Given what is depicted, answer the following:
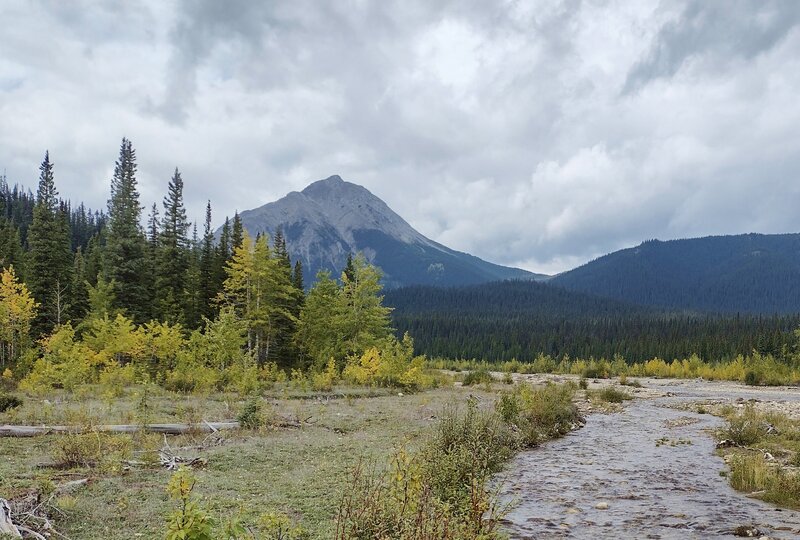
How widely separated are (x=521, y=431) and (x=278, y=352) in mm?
31126

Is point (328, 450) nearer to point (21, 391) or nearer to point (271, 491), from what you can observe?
point (271, 491)

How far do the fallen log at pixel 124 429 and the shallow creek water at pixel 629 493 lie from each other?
9.21 m

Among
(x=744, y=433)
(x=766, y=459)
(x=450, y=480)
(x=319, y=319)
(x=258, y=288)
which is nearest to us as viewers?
(x=450, y=480)

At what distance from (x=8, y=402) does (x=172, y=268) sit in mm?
33267

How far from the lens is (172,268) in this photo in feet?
162

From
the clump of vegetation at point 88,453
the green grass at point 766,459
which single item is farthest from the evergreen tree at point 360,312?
the clump of vegetation at point 88,453

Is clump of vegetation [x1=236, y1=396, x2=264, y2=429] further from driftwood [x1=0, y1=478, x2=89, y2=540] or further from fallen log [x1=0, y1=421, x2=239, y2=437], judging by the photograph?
driftwood [x1=0, y1=478, x2=89, y2=540]

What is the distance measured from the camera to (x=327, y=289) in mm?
44719

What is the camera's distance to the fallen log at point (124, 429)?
1378 centimetres

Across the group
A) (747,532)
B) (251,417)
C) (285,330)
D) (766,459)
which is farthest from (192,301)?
(747,532)

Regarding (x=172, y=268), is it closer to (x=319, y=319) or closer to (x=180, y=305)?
(x=180, y=305)

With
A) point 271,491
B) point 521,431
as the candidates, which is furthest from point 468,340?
point 271,491

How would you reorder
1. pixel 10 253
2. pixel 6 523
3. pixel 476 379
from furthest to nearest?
pixel 10 253, pixel 476 379, pixel 6 523

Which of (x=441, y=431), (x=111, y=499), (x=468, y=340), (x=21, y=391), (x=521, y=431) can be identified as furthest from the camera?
(x=468, y=340)
